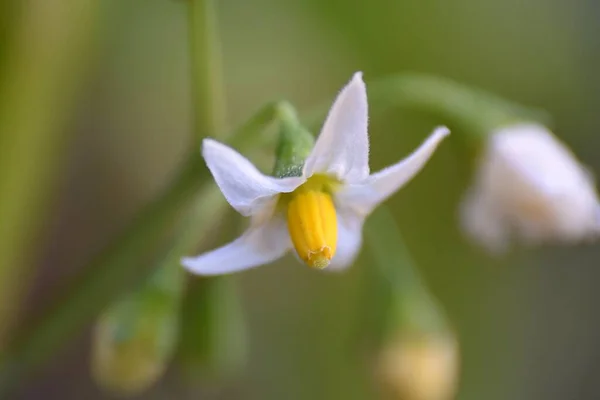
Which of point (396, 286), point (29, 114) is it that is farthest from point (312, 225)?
point (29, 114)

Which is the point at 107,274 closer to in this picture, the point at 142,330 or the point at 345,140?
the point at 142,330

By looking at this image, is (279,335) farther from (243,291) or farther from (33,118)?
(33,118)

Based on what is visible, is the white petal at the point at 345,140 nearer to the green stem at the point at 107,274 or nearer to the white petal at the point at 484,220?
the green stem at the point at 107,274

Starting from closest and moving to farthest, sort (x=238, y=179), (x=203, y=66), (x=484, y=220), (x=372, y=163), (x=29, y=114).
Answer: (x=238, y=179) → (x=203, y=66) → (x=484, y=220) → (x=29, y=114) → (x=372, y=163)

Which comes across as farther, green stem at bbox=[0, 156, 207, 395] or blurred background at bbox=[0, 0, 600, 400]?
blurred background at bbox=[0, 0, 600, 400]

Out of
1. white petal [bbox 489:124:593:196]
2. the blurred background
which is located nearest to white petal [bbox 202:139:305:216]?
white petal [bbox 489:124:593:196]

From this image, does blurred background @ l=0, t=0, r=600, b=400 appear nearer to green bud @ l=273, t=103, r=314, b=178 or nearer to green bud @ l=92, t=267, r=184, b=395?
green bud @ l=92, t=267, r=184, b=395

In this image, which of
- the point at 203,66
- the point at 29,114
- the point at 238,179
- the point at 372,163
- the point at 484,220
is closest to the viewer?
the point at 238,179

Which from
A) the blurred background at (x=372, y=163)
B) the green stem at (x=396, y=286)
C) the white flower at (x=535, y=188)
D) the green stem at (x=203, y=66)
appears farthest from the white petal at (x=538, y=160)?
the blurred background at (x=372, y=163)
